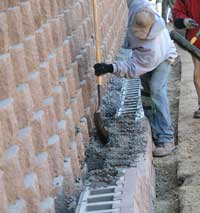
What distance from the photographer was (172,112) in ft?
23.1

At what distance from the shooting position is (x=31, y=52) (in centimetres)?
317

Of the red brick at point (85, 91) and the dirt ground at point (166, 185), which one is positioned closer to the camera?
the dirt ground at point (166, 185)

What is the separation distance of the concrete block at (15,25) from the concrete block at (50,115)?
575mm

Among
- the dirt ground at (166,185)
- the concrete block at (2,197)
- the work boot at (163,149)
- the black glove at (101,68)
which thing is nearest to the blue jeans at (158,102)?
the work boot at (163,149)

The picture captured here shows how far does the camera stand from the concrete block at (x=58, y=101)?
12.1 feet

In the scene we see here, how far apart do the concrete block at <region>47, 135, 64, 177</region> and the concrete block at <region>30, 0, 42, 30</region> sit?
73 centimetres

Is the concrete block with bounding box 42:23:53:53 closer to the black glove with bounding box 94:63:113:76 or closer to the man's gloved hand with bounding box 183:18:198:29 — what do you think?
the black glove with bounding box 94:63:113:76

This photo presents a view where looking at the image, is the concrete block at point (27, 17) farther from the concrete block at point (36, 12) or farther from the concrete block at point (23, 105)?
the concrete block at point (23, 105)

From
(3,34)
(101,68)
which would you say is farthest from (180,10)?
(3,34)

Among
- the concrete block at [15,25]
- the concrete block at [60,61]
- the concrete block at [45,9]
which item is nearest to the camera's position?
the concrete block at [15,25]

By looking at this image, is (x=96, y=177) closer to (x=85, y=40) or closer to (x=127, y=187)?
(x=127, y=187)

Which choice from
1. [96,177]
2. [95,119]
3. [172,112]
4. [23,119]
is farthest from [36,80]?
[172,112]

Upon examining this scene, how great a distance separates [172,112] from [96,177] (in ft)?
10.5

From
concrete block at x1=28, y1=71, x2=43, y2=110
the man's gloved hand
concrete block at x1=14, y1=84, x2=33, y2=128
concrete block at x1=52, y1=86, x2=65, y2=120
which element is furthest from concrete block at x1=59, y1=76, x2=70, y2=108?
the man's gloved hand
